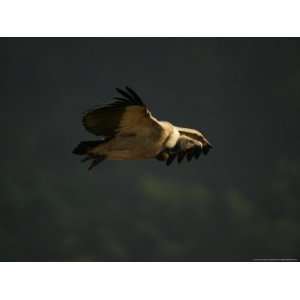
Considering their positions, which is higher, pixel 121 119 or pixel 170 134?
pixel 170 134

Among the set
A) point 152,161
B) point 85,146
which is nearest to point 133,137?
point 85,146

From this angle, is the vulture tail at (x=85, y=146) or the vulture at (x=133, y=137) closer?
the vulture at (x=133, y=137)

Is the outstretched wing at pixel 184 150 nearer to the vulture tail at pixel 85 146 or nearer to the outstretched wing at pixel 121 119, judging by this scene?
the outstretched wing at pixel 121 119

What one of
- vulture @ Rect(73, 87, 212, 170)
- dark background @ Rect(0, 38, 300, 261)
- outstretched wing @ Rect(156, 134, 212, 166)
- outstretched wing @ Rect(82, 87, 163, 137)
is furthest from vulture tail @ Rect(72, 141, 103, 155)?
outstretched wing @ Rect(156, 134, 212, 166)

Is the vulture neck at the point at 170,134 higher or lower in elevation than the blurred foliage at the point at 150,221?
higher

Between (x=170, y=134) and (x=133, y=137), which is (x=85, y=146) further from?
(x=170, y=134)

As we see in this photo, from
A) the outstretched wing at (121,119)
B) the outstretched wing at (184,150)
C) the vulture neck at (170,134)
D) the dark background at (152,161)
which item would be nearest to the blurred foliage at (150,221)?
the dark background at (152,161)
